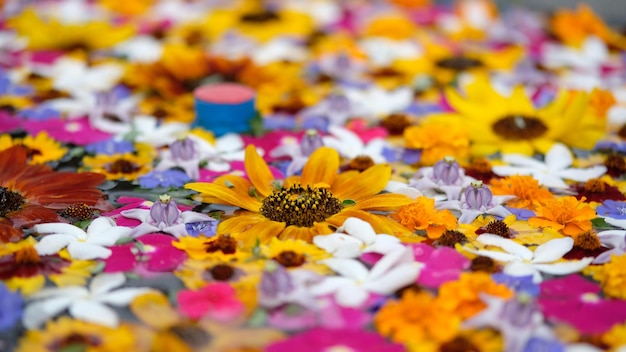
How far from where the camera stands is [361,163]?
1.33 m

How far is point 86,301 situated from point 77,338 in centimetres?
7

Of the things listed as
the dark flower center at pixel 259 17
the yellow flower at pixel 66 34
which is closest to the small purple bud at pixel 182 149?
the yellow flower at pixel 66 34

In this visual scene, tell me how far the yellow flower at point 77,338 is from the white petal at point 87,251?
14 cm

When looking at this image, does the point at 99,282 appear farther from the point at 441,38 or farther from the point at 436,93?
the point at 441,38

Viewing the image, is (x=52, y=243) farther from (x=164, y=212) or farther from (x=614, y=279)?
(x=614, y=279)

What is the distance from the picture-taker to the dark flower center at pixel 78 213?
115cm

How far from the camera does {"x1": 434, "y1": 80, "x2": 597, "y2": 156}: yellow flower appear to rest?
1415 millimetres

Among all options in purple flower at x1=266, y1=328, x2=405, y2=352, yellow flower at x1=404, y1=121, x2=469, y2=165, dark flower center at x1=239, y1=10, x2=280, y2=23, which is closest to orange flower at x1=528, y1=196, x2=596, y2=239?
yellow flower at x1=404, y1=121, x2=469, y2=165

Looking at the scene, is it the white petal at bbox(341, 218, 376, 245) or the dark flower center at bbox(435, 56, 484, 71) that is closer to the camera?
the white petal at bbox(341, 218, 376, 245)

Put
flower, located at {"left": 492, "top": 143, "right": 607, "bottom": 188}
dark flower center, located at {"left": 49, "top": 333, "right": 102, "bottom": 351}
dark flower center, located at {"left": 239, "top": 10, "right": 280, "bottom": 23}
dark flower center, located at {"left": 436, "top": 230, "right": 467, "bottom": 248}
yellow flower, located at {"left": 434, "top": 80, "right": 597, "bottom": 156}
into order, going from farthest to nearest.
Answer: dark flower center, located at {"left": 239, "top": 10, "right": 280, "bottom": 23} < yellow flower, located at {"left": 434, "top": 80, "right": 597, "bottom": 156} < flower, located at {"left": 492, "top": 143, "right": 607, "bottom": 188} < dark flower center, located at {"left": 436, "top": 230, "right": 467, "bottom": 248} < dark flower center, located at {"left": 49, "top": 333, "right": 102, "bottom": 351}

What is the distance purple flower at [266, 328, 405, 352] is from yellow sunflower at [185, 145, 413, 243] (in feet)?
0.64

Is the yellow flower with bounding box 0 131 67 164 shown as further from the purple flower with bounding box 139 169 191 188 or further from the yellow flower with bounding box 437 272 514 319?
the yellow flower with bounding box 437 272 514 319

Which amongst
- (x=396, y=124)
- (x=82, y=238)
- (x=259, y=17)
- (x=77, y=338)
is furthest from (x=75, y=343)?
(x=259, y=17)

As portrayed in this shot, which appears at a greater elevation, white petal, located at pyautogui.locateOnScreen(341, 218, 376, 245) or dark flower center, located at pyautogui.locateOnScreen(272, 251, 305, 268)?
white petal, located at pyautogui.locateOnScreen(341, 218, 376, 245)
